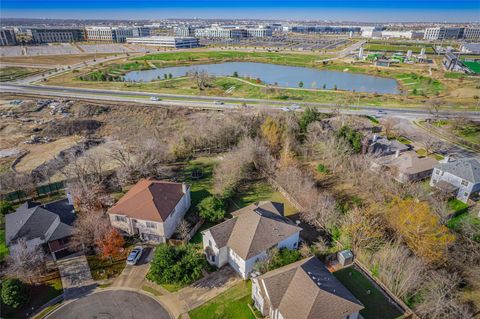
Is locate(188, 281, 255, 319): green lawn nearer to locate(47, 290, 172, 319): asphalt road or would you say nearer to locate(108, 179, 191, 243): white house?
locate(47, 290, 172, 319): asphalt road

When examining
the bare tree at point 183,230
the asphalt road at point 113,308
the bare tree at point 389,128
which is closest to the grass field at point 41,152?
the bare tree at point 183,230

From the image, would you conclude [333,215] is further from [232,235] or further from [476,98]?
[476,98]

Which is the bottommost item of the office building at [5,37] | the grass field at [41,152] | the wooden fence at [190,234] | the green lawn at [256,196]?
the grass field at [41,152]

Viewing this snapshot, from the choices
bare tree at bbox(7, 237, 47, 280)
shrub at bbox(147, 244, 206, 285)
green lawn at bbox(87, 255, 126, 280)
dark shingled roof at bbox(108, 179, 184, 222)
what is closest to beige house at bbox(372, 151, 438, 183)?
dark shingled roof at bbox(108, 179, 184, 222)

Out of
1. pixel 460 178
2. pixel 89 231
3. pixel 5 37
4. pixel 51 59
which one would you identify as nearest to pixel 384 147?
pixel 460 178

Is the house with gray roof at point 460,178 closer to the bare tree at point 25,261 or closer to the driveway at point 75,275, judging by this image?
the driveway at point 75,275
